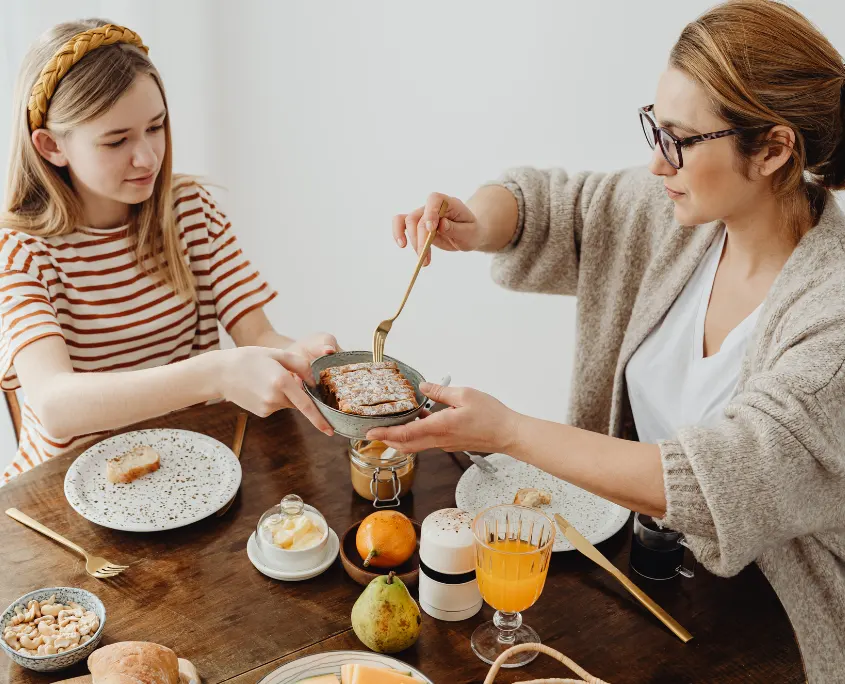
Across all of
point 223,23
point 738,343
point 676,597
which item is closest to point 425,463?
point 676,597

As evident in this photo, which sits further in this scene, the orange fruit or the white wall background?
the white wall background

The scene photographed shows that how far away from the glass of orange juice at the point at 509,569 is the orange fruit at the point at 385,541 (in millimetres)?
162

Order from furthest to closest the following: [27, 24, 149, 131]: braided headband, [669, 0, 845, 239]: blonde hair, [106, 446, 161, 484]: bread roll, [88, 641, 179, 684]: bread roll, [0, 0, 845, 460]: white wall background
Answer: [0, 0, 845, 460]: white wall background, [27, 24, 149, 131]: braided headband, [106, 446, 161, 484]: bread roll, [669, 0, 845, 239]: blonde hair, [88, 641, 179, 684]: bread roll

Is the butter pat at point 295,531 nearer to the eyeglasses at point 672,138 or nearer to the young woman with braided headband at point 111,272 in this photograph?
the young woman with braided headband at point 111,272

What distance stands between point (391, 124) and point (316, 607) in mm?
2512

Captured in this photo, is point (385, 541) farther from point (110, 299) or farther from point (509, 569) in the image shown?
point (110, 299)

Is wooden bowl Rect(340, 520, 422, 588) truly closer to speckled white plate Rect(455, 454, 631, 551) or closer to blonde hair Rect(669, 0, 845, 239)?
speckled white plate Rect(455, 454, 631, 551)

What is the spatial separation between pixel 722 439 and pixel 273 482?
86 centimetres

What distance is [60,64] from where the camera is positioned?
6.06 ft

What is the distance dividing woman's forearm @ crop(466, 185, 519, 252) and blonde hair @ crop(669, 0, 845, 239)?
610 mm

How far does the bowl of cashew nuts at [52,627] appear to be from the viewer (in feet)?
3.96

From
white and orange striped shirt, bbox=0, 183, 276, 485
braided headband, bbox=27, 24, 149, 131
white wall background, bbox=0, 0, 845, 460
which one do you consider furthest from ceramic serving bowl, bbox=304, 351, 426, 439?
white wall background, bbox=0, 0, 845, 460

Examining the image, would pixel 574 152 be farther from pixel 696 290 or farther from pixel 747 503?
pixel 747 503

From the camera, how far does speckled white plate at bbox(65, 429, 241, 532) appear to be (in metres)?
1.55
